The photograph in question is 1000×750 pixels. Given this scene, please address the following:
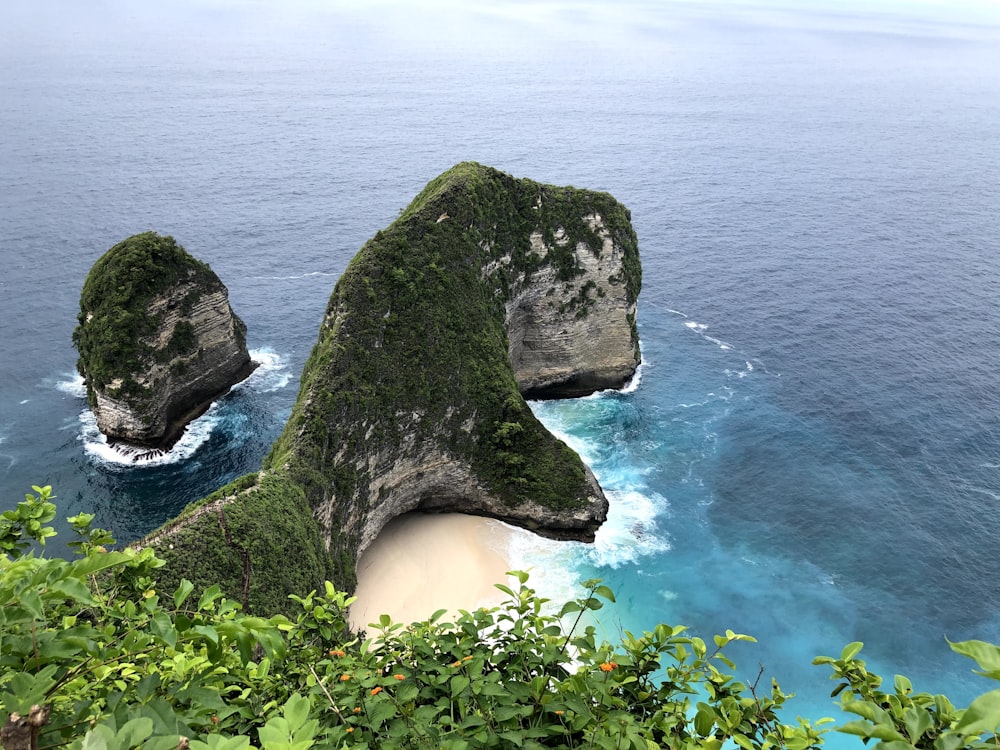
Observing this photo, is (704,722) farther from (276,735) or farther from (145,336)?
(145,336)

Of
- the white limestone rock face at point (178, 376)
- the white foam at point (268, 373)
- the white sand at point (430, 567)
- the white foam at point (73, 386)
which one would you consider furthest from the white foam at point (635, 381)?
the white foam at point (73, 386)

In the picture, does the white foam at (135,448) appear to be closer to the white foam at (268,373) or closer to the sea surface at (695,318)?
the sea surface at (695,318)

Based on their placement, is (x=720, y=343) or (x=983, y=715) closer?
(x=983, y=715)

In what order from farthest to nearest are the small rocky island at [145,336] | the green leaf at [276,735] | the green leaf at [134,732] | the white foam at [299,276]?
the white foam at [299,276]
the small rocky island at [145,336]
the green leaf at [134,732]
the green leaf at [276,735]

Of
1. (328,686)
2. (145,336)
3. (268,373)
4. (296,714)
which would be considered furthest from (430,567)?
(296,714)

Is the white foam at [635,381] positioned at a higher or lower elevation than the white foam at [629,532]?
higher

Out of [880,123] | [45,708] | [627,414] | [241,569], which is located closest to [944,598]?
[627,414]

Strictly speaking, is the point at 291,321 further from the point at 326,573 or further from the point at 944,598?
the point at 944,598
